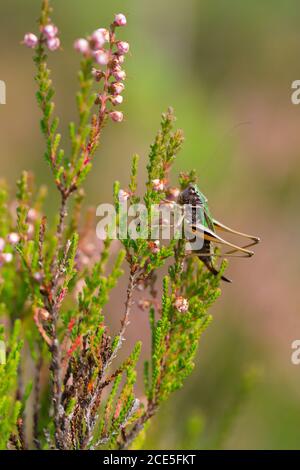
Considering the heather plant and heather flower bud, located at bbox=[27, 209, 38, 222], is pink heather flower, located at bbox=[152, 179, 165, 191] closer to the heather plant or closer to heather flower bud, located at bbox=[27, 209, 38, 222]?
the heather plant

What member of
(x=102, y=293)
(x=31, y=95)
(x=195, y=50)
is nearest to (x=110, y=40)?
(x=102, y=293)

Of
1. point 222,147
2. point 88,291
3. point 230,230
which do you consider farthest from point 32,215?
point 222,147

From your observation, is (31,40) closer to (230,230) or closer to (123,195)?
(123,195)

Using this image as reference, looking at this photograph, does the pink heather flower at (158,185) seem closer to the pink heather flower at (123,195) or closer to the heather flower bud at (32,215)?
the pink heather flower at (123,195)

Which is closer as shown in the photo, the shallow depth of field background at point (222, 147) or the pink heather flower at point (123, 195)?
the pink heather flower at point (123, 195)

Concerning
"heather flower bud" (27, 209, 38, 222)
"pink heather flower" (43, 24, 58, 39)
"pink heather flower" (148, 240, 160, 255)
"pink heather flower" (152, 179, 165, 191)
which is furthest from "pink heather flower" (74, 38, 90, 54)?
"heather flower bud" (27, 209, 38, 222)

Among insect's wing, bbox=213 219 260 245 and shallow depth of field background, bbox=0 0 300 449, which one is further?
shallow depth of field background, bbox=0 0 300 449

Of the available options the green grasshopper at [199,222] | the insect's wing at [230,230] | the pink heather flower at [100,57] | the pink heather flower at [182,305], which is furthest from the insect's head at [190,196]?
the pink heather flower at [100,57]
